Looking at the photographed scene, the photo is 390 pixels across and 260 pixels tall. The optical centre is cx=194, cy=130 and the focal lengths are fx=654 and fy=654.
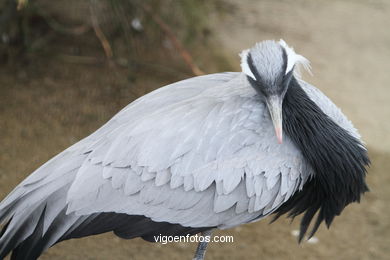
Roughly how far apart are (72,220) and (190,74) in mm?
3061

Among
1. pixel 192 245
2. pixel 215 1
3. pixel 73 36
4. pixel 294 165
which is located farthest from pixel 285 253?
pixel 215 1

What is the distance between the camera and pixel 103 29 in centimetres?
628

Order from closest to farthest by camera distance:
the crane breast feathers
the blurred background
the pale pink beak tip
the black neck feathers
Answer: the pale pink beak tip
the crane breast feathers
the black neck feathers
the blurred background

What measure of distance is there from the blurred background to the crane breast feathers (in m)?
1.04

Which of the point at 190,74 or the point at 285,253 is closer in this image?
the point at 285,253

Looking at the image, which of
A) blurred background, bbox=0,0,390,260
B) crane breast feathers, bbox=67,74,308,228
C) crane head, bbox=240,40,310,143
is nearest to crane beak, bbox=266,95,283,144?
crane head, bbox=240,40,310,143

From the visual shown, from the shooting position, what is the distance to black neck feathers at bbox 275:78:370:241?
3479 mm

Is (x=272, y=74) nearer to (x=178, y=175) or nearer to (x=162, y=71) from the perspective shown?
(x=178, y=175)

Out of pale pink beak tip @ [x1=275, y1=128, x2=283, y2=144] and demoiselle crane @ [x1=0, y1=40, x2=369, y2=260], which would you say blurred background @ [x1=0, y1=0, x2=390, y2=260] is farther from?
pale pink beak tip @ [x1=275, y1=128, x2=283, y2=144]

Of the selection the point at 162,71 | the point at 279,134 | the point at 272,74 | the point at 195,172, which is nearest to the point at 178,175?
the point at 195,172

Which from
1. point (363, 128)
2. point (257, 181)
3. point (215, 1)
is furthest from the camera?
point (215, 1)

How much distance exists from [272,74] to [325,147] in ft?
1.64

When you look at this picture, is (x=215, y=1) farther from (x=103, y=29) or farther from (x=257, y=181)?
(x=257, y=181)

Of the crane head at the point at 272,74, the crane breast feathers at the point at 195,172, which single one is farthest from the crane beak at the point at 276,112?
the crane breast feathers at the point at 195,172
